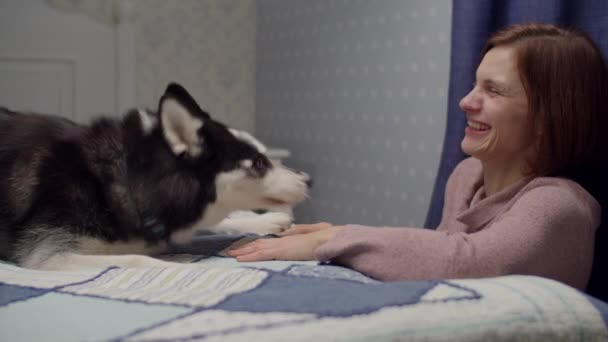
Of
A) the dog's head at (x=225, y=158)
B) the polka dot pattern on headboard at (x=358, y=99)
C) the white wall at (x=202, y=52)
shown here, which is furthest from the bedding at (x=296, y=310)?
the white wall at (x=202, y=52)

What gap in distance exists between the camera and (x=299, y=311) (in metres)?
0.91

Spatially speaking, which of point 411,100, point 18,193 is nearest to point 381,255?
point 18,193

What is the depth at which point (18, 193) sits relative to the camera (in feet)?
4.69

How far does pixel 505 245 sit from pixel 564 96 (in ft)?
1.25

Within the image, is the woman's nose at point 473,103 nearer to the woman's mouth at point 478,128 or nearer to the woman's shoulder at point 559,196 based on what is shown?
the woman's mouth at point 478,128

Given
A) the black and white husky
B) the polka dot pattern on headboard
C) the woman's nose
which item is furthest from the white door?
the woman's nose

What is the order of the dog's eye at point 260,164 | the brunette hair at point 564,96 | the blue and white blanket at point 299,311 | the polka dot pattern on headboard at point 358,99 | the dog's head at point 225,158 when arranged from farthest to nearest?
1. the polka dot pattern on headboard at point 358,99
2. the dog's eye at point 260,164
3. the dog's head at point 225,158
4. the brunette hair at point 564,96
5. the blue and white blanket at point 299,311

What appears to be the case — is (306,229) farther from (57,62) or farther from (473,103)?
(57,62)

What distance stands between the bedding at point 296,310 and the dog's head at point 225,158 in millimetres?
382

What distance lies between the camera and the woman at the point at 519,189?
1196 millimetres

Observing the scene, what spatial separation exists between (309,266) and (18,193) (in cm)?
68

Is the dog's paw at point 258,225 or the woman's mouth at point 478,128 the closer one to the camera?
the woman's mouth at point 478,128

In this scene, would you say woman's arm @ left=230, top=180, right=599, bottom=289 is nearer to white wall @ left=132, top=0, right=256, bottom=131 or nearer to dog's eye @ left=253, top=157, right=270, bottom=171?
dog's eye @ left=253, top=157, right=270, bottom=171

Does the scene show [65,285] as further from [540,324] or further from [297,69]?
[297,69]
